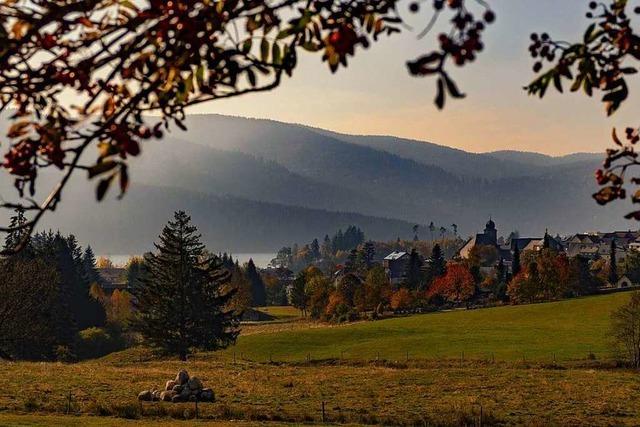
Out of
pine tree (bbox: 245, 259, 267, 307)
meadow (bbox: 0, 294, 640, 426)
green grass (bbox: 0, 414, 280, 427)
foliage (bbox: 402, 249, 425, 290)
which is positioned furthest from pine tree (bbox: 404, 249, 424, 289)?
green grass (bbox: 0, 414, 280, 427)

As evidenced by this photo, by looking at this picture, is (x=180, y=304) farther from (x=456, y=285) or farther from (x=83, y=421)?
(x=456, y=285)

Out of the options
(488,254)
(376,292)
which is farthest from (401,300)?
(488,254)

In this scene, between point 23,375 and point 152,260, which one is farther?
point 152,260

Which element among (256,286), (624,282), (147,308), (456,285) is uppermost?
(256,286)

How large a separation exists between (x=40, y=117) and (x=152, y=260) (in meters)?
59.5

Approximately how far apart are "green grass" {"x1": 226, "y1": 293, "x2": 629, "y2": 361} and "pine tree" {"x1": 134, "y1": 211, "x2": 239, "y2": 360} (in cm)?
1228

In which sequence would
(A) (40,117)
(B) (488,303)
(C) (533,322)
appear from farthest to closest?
1. (B) (488,303)
2. (C) (533,322)
3. (A) (40,117)

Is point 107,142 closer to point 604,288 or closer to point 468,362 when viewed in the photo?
point 468,362

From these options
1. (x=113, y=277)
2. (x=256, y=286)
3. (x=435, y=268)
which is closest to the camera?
(x=435, y=268)

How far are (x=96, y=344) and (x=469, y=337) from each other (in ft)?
132

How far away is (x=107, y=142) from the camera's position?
3.46 meters

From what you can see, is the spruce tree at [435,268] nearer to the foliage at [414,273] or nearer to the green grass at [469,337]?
the foliage at [414,273]

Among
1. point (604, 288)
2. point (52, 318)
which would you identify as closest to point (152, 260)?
point (52, 318)

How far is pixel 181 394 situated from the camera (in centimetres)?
3406
